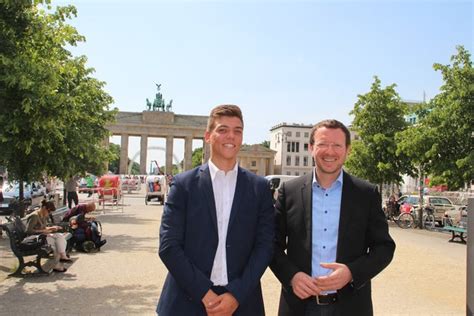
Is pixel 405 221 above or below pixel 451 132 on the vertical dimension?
below

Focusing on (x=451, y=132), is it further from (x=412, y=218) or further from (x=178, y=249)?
(x=178, y=249)

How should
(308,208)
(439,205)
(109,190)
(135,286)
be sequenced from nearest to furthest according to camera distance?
(308,208) → (135,286) → (439,205) → (109,190)

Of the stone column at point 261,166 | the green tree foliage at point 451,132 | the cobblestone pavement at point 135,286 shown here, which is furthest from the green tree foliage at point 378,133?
the stone column at point 261,166

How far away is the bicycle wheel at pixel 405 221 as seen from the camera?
24987 millimetres

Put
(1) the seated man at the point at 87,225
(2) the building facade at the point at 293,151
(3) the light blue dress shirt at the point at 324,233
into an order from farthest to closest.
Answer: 1. (2) the building facade at the point at 293,151
2. (1) the seated man at the point at 87,225
3. (3) the light blue dress shirt at the point at 324,233

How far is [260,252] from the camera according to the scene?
138 inches

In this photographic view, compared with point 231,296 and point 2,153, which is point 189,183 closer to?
point 231,296

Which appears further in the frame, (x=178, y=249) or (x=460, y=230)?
(x=460, y=230)

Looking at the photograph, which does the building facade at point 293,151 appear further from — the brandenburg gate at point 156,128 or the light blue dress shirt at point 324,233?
the light blue dress shirt at point 324,233

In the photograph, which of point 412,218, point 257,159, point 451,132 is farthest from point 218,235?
point 257,159

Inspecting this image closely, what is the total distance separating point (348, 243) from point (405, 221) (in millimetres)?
22885

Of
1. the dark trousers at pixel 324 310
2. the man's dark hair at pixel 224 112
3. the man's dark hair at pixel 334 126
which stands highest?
the man's dark hair at pixel 224 112

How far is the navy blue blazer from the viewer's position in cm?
340

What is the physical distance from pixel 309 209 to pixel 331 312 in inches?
28.0
